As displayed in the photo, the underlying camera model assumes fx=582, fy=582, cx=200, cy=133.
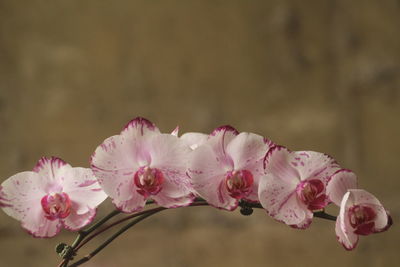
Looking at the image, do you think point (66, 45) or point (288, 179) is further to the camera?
point (66, 45)

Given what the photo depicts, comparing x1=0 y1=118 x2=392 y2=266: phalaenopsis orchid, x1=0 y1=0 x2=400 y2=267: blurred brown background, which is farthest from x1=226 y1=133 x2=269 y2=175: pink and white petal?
x1=0 y1=0 x2=400 y2=267: blurred brown background

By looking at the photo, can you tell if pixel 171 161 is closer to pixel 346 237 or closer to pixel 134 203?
pixel 134 203

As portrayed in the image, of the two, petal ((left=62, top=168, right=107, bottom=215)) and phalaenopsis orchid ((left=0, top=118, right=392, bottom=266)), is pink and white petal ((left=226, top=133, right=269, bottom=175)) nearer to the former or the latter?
phalaenopsis orchid ((left=0, top=118, right=392, bottom=266))

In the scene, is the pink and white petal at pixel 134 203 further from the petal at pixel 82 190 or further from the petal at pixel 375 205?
the petal at pixel 375 205

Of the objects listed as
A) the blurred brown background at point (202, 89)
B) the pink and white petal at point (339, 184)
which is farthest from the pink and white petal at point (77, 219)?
the blurred brown background at point (202, 89)

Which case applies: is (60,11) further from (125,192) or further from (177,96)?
(125,192)

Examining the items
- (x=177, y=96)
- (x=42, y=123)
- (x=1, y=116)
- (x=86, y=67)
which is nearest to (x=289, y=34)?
(x=177, y=96)

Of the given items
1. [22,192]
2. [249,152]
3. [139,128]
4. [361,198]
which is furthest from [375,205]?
[22,192]
